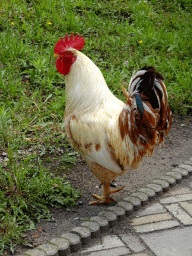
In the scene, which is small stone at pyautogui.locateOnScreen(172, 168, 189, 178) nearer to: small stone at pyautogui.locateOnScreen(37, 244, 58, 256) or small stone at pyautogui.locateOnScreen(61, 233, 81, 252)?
small stone at pyautogui.locateOnScreen(61, 233, 81, 252)

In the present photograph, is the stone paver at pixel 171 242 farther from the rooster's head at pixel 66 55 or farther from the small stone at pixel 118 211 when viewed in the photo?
the rooster's head at pixel 66 55

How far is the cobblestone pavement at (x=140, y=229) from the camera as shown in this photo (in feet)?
10.5

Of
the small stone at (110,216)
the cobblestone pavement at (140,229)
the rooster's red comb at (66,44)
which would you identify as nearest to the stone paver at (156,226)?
the cobblestone pavement at (140,229)

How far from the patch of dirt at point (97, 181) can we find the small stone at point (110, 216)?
14 centimetres

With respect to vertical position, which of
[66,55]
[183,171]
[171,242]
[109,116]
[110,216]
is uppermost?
[66,55]

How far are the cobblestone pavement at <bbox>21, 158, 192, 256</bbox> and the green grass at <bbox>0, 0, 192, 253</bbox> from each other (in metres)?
0.47

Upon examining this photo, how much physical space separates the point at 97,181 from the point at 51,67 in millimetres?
2397

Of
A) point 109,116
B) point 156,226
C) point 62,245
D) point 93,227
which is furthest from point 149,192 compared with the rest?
point 62,245

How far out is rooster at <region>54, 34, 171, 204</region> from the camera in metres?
3.27

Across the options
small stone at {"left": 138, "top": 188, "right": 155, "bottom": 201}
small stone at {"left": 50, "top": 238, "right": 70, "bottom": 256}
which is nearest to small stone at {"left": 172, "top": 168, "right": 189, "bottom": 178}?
small stone at {"left": 138, "top": 188, "right": 155, "bottom": 201}

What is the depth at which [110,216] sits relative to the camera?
359cm

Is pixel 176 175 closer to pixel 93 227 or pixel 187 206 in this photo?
pixel 187 206

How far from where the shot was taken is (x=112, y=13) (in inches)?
303

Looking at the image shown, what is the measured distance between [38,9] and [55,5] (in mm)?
481
